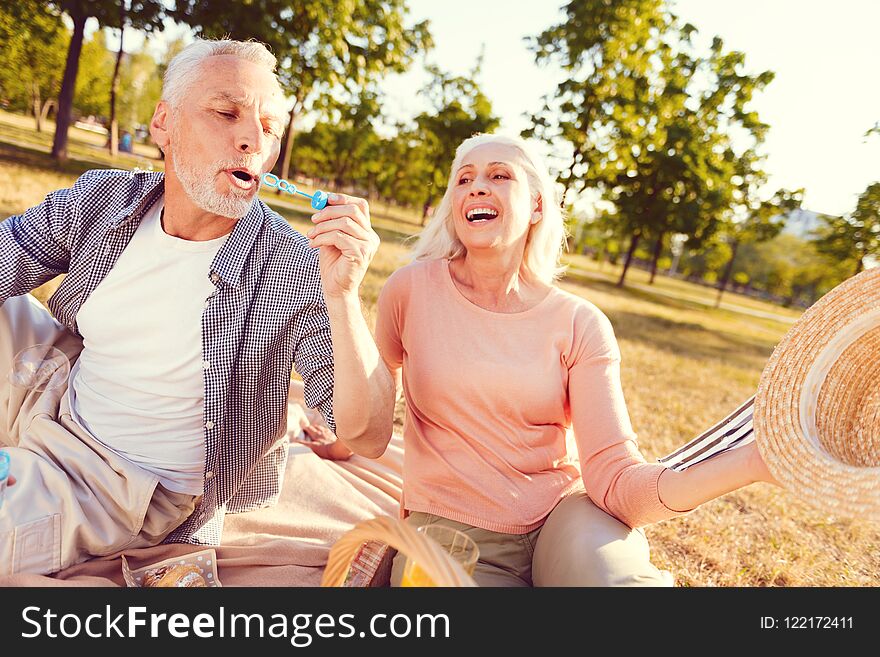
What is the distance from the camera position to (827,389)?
1.73m

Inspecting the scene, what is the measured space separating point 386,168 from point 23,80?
73.4ft

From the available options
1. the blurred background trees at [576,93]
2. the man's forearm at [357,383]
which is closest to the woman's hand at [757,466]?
the man's forearm at [357,383]

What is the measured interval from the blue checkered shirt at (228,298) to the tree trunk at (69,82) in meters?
14.0

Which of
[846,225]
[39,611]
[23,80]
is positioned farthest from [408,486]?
[23,80]

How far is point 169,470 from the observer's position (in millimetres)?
2492

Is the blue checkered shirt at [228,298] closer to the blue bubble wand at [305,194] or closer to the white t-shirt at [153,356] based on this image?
the white t-shirt at [153,356]

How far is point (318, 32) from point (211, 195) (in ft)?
45.3

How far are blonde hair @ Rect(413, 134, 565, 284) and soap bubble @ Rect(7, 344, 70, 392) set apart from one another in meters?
1.51

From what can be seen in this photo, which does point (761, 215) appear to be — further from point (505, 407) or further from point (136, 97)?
point (136, 97)

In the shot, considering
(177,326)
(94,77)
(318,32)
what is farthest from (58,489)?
(94,77)

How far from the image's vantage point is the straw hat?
Result: 5.35 ft

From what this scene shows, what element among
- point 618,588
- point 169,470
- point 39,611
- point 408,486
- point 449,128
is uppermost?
point 449,128

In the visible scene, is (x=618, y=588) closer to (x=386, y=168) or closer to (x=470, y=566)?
(x=470, y=566)

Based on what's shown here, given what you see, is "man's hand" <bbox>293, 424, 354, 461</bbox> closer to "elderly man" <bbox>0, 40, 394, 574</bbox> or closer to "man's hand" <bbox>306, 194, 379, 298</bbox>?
"elderly man" <bbox>0, 40, 394, 574</bbox>
